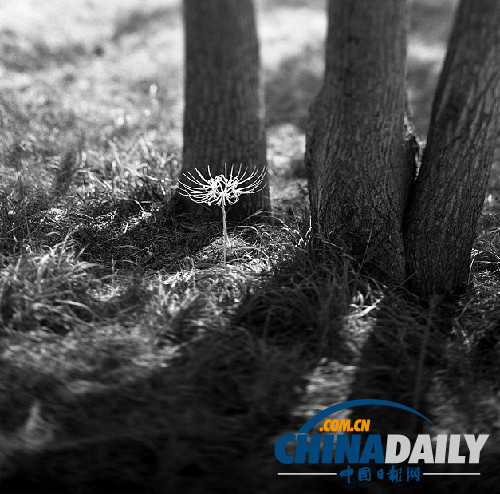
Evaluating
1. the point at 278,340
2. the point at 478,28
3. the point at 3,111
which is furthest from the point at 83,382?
the point at 3,111

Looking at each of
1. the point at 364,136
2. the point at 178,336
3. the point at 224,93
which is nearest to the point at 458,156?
the point at 364,136

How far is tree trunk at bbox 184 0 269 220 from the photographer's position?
3717 mm

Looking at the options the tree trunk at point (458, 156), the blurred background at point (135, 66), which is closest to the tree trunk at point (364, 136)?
the tree trunk at point (458, 156)

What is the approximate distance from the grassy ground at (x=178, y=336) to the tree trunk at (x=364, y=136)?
0.27 meters

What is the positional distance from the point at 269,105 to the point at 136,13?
226 inches

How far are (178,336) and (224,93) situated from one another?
1935 millimetres

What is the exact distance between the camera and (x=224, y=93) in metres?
3.98

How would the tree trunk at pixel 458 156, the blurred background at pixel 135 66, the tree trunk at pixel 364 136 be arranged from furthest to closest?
the blurred background at pixel 135 66 < the tree trunk at pixel 364 136 < the tree trunk at pixel 458 156

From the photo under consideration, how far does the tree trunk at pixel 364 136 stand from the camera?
3291 mm

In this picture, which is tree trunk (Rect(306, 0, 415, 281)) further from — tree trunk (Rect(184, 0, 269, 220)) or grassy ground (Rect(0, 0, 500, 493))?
tree trunk (Rect(184, 0, 269, 220))

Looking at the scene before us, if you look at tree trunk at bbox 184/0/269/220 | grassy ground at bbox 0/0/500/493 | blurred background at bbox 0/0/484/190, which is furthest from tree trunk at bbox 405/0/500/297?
blurred background at bbox 0/0/484/190

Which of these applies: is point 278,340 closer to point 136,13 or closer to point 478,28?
point 478,28

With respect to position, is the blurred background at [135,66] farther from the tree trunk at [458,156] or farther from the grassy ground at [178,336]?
the tree trunk at [458,156]

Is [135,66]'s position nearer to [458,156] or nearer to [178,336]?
[458,156]
